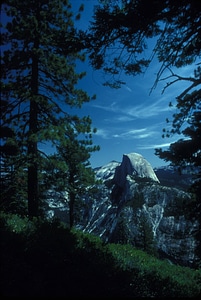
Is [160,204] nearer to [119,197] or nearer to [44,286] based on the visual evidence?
[119,197]

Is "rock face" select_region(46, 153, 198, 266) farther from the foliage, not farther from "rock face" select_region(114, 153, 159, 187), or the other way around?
the foliage

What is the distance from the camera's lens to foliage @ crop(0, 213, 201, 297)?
508cm

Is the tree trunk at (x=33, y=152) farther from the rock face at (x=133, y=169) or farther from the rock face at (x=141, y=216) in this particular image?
the rock face at (x=133, y=169)

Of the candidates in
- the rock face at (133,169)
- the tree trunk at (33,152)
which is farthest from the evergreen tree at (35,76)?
the rock face at (133,169)

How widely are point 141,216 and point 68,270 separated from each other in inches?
2300

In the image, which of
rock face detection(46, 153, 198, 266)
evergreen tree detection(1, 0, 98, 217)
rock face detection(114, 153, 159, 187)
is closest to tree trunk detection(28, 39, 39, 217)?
evergreen tree detection(1, 0, 98, 217)

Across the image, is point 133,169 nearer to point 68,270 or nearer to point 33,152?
point 33,152

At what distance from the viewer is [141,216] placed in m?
61.1

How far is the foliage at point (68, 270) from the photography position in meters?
5.08

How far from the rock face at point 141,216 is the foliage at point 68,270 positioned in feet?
17.7

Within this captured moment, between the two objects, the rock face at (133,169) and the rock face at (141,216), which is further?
the rock face at (133,169)

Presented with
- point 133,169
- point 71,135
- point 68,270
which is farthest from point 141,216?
point 133,169

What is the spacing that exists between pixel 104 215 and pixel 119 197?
59.1ft

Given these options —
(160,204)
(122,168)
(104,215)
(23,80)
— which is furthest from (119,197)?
(23,80)
